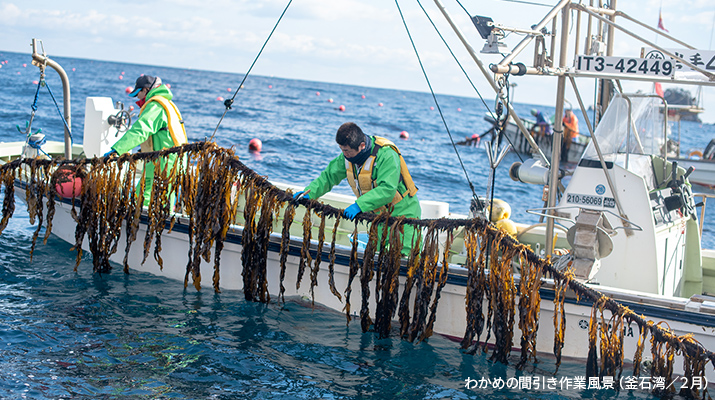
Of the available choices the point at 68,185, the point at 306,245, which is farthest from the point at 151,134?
the point at 306,245

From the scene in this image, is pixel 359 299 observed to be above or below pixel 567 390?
above

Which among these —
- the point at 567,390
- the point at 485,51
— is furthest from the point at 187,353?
the point at 485,51

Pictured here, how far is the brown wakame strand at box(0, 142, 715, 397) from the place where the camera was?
493 centimetres

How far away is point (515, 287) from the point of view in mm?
5145

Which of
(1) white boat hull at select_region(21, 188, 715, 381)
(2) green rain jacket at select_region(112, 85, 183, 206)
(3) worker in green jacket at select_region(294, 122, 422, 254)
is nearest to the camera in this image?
(1) white boat hull at select_region(21, 188, 715, 381)

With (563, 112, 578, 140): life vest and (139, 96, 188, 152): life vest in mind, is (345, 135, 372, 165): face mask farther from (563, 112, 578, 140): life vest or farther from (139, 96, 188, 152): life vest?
(563, 112, 578, 140): life vest

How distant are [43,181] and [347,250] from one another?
363cm

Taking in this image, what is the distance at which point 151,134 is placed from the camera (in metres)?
6.68

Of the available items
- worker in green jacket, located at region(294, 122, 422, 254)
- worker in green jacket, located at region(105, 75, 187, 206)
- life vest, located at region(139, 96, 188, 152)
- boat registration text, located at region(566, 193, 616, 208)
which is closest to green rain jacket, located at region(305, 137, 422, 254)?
worker in green jacket, located at region(294, 122, 422, 254)

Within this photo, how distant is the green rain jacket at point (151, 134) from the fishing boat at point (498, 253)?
0.18m

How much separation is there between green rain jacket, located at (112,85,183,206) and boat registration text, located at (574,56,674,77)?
4.24 metres

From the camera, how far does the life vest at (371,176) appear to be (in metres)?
5.43

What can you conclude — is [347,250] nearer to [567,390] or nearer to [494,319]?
[494,319]

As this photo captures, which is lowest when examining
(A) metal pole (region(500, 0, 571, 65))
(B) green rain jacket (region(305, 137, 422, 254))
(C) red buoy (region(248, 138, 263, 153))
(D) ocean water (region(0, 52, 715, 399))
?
(D) ocean water (region(0, 52, 715, 399))
